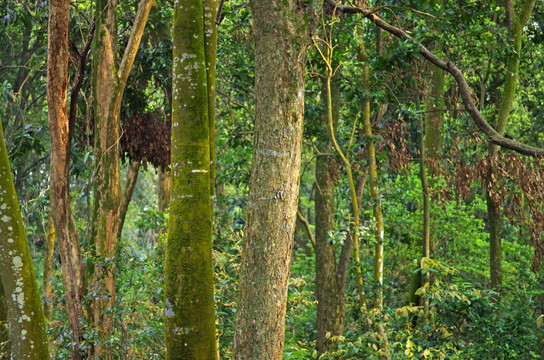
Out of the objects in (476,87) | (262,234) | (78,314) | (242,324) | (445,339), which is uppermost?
(476,87)

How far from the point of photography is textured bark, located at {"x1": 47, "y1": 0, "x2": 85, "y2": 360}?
6465 mm

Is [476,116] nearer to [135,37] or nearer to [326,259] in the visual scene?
[135,37]

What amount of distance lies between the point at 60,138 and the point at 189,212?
9.92 ft

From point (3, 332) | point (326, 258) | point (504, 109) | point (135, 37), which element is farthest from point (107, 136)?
point (504, 109)

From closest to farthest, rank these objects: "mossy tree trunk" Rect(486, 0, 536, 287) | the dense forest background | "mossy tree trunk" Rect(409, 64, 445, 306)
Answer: the dense forest background, "mossy tree trunk" Rect(486, 0, 536, 287), "mossy tree trunk" Rect(409, 64, 445, 306)

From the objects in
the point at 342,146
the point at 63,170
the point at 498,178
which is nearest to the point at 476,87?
the point at 342,146

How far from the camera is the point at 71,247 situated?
6.59 metres

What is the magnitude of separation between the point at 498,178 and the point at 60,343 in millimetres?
6232

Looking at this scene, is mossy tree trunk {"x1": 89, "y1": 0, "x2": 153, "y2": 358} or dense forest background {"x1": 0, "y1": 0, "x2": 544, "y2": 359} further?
mossy tree trunk {"x1": 89, "y1": 0, "x2": 153, "y2": 358}

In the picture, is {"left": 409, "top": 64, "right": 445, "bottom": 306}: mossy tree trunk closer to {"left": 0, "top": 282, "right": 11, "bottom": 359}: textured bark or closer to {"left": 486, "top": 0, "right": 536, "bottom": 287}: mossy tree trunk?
{"left": 486, "top": 0, "right": 536, "bottom": 287}: mossy tree trunk

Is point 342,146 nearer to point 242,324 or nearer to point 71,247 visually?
point 71,247

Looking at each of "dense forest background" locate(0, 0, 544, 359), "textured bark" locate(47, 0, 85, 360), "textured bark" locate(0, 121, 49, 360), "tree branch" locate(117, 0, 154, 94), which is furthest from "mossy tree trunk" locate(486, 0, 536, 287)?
"textured bark" locate(0, 121, 49, 360)

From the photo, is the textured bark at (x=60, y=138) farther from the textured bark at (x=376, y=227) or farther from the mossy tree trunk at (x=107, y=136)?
the textured bark at (x=376, y=227)

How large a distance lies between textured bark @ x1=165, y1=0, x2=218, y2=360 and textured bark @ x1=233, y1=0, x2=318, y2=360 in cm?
29
